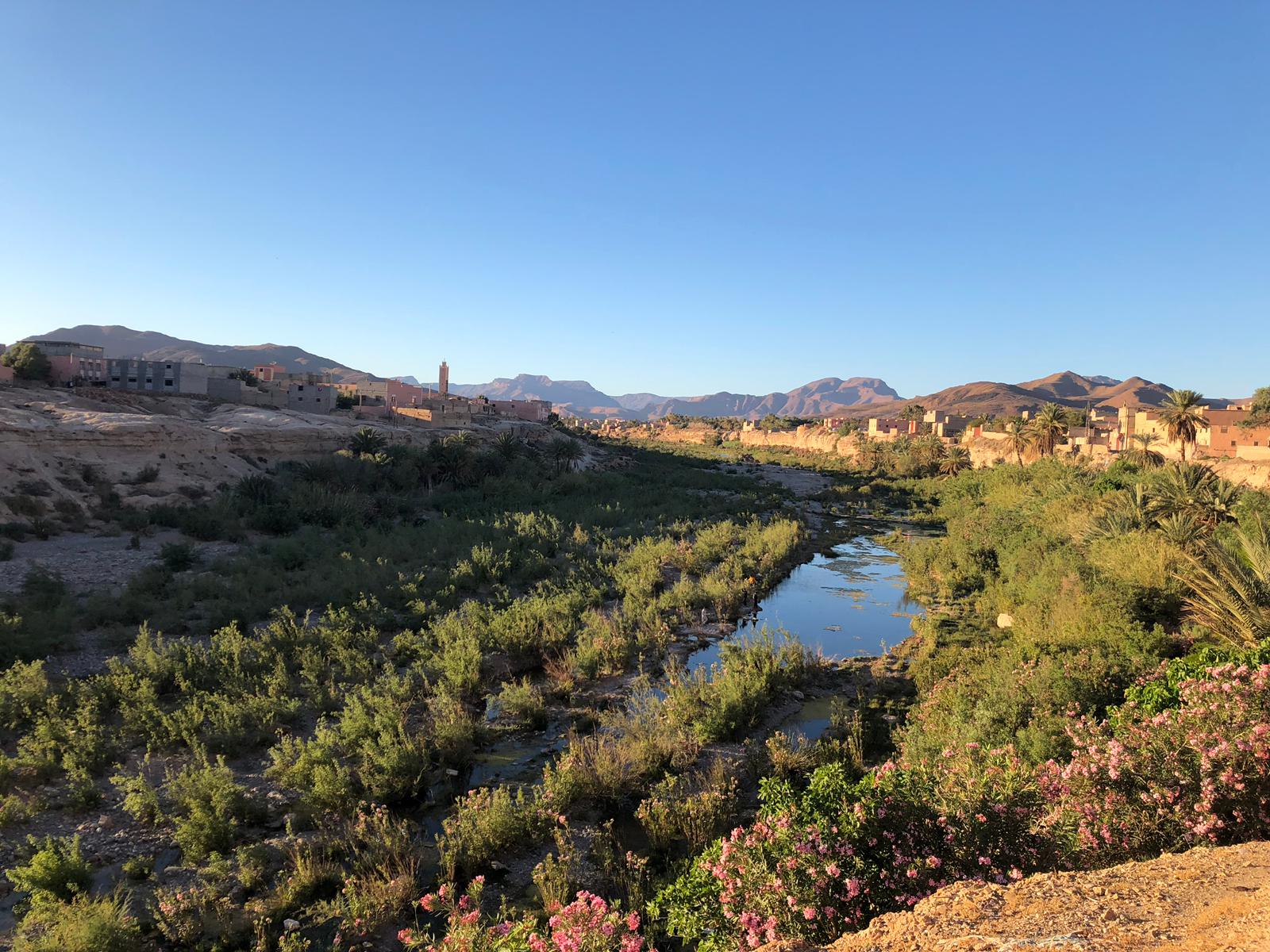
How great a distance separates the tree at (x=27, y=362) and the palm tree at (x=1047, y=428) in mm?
58550

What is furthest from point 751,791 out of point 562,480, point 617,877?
point 562,480

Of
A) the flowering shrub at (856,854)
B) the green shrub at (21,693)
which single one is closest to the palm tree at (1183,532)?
the flowering shrub at (856,854)

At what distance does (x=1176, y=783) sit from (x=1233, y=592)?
5975mm

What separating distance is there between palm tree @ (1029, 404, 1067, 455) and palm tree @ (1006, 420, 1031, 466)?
2.43ft

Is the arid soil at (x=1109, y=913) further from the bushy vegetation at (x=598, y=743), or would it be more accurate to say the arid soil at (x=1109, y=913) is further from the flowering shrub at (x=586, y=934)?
the flowering shrub at (x=586, y=934)

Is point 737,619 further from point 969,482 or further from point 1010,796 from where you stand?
point 969,482

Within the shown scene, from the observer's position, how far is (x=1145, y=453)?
97.8ft

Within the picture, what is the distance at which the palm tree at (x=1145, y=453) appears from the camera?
90.9 ft

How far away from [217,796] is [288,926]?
2.01 meters

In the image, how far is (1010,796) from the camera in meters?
4.89

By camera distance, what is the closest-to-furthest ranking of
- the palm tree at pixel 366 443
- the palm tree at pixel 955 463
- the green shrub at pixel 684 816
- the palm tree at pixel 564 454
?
the green shrub at pixel 684 816
the palm tree at pixel 366 443
the palm tree at pixel 564 454
the palm tree at pixel 955 463

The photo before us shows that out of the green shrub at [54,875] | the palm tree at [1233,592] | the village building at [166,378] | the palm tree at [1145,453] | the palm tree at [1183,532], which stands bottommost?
the green shrub at [54,875]

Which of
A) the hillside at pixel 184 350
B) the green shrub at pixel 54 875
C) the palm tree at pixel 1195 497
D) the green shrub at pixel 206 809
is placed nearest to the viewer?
the green shrub at pixel 54 875

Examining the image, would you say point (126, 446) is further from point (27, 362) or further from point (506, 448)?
point (506, 448)
